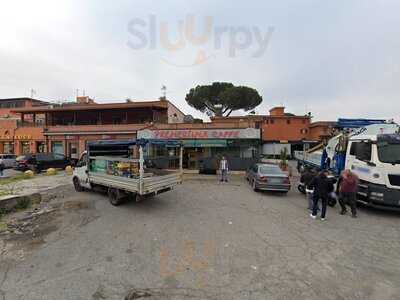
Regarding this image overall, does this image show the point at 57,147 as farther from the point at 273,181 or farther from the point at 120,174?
the point at 273,181

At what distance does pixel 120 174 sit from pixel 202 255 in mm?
4956

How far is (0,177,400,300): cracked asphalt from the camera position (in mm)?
3408

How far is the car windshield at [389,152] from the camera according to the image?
730 centimetres

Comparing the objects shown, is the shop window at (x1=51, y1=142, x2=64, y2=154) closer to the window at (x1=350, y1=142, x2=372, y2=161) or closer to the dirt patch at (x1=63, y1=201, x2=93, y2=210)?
the dirt patch at (x1=63, y1=201, x2=93, y2=210)

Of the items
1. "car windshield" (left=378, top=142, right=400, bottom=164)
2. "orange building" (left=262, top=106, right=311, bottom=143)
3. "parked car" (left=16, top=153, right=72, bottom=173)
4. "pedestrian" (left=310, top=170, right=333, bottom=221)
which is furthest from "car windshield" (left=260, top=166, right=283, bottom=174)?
"orange building" (left=262, top=106, right=311, bottom=143)

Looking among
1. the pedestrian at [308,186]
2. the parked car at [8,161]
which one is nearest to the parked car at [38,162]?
the parked car at [8,161]

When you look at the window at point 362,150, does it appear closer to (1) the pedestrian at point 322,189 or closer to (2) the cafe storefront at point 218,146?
(1) the pedestrian at point 322,189

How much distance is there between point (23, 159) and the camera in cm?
1886

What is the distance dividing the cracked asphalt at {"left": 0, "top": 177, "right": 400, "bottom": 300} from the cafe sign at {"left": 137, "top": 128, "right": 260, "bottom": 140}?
11268mm

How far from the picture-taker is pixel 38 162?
18766 mm

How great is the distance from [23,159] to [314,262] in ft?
77.3

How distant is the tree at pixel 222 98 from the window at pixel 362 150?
26.8 metres

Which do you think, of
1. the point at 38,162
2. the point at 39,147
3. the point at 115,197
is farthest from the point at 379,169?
the point at 39,147

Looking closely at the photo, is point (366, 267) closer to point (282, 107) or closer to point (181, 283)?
point (181, 283)
